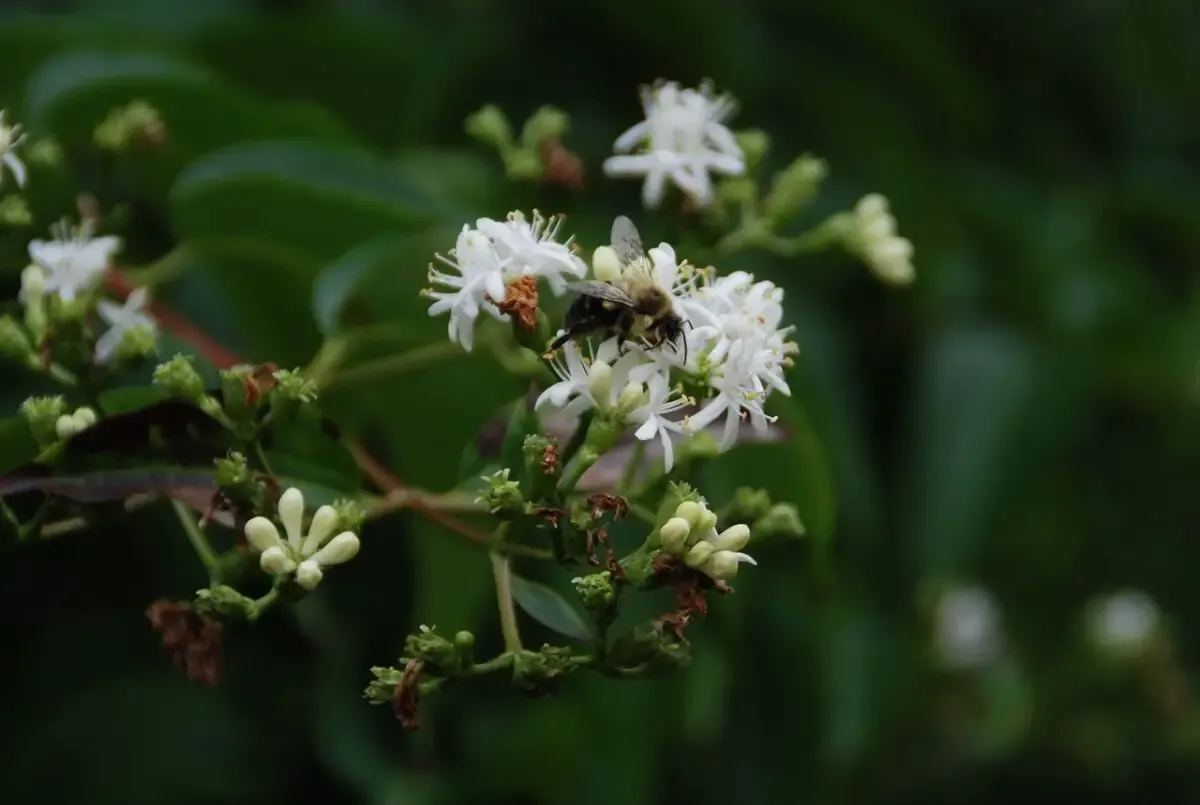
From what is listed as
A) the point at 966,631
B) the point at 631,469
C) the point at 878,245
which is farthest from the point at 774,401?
the point at 966,631

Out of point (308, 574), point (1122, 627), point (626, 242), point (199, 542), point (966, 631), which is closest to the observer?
point (308, 574)

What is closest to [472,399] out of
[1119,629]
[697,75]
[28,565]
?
[28,565]

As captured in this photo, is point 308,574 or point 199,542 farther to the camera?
point 199,542

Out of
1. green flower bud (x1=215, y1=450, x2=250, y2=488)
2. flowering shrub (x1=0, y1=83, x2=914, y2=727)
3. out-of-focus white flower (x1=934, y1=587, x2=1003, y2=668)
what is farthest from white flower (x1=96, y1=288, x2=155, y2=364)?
out-of-focus white flower (x1=934, y1=587, x2=1003, y2=668)

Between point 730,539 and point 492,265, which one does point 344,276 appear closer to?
point 492,265

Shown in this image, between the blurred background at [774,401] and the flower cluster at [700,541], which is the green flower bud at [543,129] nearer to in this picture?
the blurred background at [774,401]

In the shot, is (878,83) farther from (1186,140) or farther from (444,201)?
(444,201)
